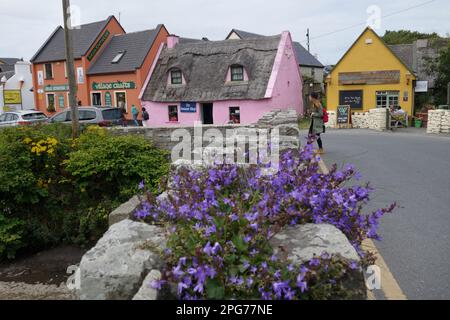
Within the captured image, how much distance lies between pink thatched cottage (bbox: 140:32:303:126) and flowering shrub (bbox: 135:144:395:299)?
24.8 m

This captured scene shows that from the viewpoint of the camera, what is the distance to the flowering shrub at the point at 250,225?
260 cm

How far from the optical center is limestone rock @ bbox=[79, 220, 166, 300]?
276 centimetres

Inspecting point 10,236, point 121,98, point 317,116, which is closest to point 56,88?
point 121,98

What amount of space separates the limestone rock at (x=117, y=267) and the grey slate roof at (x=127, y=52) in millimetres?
32276

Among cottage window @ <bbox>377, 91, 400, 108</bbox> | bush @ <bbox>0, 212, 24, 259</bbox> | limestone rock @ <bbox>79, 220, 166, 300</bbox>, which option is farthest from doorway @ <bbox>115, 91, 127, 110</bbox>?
limestone rock @ <bbox>79, 220, 166, 300</bbox>

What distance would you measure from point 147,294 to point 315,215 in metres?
1.44

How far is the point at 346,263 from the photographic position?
269 cm

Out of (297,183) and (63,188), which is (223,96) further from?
(297,183)

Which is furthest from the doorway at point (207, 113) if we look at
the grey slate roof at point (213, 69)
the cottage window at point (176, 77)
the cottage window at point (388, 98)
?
the cottage window at point (388, 98)

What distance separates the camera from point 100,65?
3656 cm

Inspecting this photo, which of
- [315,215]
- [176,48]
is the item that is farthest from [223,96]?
[315,215]

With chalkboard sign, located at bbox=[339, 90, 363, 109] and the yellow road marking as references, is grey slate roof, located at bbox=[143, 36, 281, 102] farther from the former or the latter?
the yellow road marking

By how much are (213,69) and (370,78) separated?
433 inches

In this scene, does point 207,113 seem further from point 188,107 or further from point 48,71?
point 48,71
